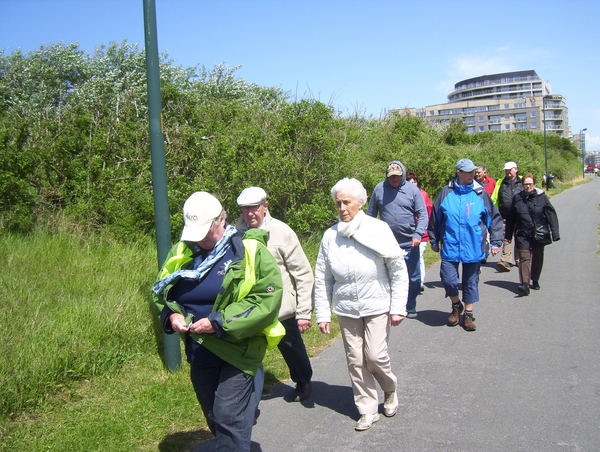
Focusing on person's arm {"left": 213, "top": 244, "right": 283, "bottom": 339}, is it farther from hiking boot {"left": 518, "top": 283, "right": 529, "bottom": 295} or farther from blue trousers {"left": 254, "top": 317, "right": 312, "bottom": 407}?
hiking boot {"left": 518, "top": 283, "right": 529, "bottom": 295}

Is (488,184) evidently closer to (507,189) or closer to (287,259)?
(507,189)

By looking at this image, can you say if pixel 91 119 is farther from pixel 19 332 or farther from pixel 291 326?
pixel 291 326

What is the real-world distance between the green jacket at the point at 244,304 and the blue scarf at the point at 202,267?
0.04 m

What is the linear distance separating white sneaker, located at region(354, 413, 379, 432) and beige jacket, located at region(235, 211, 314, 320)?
0.84m

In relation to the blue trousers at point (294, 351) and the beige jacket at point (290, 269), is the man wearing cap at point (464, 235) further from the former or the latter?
the beige jacket at point (290, 269)

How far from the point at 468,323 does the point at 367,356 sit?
2807 millimetres

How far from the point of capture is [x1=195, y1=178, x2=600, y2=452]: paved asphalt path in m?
3.81

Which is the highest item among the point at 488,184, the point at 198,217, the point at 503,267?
the point at 488,184

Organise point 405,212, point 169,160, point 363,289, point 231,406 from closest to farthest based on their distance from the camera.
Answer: point 231,406, point 363,289, point 405,212, point 169,160

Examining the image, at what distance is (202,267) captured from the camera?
304cm

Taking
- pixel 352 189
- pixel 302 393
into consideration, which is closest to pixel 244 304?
pixel 352 189

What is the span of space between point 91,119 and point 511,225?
268 inches

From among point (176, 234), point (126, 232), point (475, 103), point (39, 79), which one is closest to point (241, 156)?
point (176, 234)

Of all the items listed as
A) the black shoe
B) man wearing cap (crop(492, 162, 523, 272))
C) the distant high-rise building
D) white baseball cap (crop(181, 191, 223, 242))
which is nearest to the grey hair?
white baseball cap (crop(181, 191, 223, 242))
